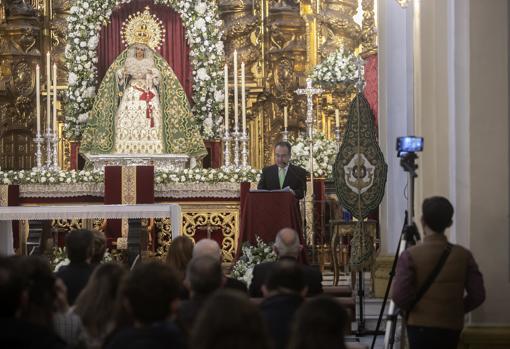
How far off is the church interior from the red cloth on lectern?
0.02 metres

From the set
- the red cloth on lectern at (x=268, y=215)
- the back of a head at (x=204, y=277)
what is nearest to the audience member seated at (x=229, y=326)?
the back of a head at (x=204, y=277)

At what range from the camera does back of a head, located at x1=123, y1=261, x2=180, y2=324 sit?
513cm

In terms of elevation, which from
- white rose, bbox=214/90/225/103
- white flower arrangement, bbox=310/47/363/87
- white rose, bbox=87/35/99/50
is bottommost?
white rose, bbox=214/90/225/103

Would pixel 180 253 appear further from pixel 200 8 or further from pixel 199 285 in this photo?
pixel 200 8

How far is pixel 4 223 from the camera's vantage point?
13.8 m

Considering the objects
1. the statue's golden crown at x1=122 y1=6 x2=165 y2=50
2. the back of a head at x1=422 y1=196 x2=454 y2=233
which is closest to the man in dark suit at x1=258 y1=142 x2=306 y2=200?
the statue's golden crown at x1=122 y1=6 x2=165 y2=50

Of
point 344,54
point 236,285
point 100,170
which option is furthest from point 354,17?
point 236,285

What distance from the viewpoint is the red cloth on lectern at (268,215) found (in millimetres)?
13070

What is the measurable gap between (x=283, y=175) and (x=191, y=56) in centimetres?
536

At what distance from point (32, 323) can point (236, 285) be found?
2.56 metres

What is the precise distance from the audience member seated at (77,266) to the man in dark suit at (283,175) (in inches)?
228

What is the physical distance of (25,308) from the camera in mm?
5617

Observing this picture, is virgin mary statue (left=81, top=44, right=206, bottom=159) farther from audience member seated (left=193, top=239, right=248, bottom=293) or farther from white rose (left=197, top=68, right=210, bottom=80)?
audience member seated (left=193, top=239, right=248, bottom=293)

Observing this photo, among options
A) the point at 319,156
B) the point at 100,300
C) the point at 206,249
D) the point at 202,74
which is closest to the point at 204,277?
the point at 100,300
